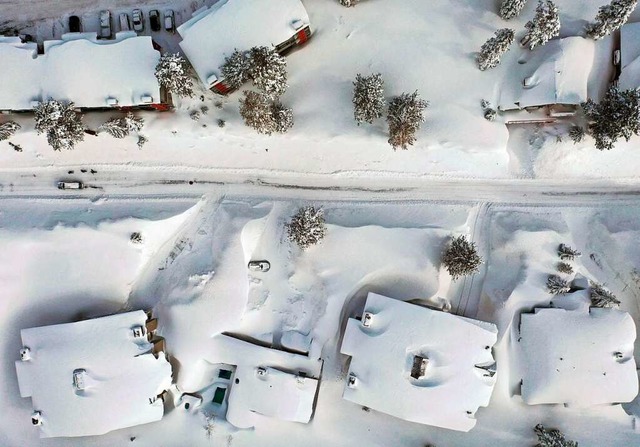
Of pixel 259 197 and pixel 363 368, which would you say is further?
pixel 259 197

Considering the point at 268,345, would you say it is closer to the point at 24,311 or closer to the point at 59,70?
the point at 24,311

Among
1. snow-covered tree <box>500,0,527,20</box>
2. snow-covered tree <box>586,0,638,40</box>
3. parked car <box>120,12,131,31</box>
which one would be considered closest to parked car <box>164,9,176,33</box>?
parked car <box>120,12,131,31</box>

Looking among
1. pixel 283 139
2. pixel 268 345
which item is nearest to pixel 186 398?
pixel 268 345

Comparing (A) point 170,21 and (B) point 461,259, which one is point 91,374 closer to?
(A) point 170,21

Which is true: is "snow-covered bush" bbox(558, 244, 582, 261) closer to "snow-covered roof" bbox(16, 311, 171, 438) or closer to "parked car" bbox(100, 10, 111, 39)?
"snow-covered roof" bbox(16, 311, 171, 438)

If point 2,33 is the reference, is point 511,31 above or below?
below
